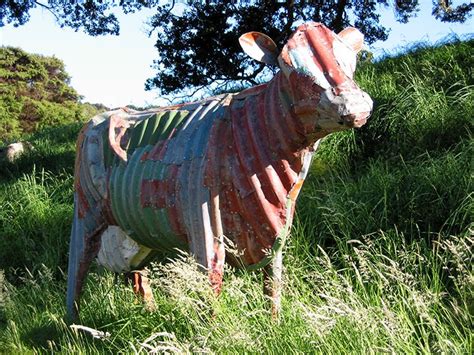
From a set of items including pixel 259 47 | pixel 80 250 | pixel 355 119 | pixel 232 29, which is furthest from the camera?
pixel 232 29

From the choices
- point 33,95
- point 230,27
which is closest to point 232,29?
point 230,27

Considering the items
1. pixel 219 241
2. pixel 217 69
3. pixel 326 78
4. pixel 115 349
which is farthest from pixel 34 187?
pixel 326 78

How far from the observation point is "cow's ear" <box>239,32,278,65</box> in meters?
2.81

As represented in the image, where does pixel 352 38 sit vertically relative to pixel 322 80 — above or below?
above

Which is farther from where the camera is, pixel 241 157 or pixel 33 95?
pixel 33 95

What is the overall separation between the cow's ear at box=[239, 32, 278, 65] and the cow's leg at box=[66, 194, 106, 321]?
146 centimetres

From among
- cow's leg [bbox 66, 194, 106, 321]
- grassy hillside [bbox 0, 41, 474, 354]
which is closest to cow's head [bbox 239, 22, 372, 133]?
grassy hillside [bbox 0, 41, 474, 354]

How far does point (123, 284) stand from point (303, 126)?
2054 mm

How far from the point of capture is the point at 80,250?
3740mm

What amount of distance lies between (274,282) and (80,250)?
134 cm

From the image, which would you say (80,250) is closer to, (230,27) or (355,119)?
(355,119)

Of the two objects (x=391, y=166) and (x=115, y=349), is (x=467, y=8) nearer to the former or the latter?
(x=391, y=166)

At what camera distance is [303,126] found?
2672mm

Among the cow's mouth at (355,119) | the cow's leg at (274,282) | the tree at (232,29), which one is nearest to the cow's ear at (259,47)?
the cow's mouth at (355,119)
